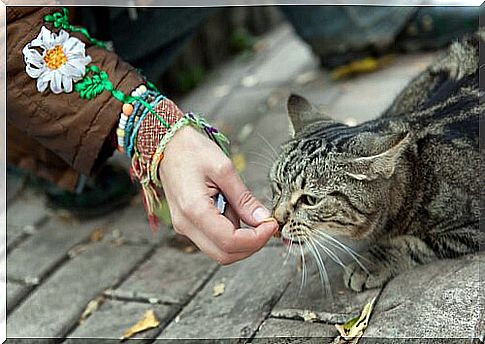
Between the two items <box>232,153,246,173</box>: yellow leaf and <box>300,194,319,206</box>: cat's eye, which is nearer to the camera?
<box>300,194,319,206</box>: cat's eye

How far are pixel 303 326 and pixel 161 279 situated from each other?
506 mm

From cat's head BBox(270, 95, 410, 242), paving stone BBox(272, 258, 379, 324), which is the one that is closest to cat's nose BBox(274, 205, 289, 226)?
cat's head BBox(270, 95, 410, 242)

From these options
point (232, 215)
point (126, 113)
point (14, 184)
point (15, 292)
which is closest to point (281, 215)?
point (232, 215)

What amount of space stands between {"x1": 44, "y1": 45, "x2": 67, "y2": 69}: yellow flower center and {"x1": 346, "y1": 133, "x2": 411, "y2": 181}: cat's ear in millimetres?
633

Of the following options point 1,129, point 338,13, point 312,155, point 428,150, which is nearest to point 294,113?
point 312,155

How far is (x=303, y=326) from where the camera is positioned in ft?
5.59

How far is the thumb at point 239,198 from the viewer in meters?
1.50

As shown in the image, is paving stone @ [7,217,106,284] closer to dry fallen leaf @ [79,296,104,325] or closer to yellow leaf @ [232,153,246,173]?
dry fallen leaf @ [79,296,104,325]

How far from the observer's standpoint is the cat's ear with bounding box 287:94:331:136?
1.87 meters

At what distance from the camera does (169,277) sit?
2.08 m

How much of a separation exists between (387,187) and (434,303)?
0.91ft

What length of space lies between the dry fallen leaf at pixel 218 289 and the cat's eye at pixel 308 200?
1.23ft

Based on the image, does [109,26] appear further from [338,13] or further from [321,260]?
[338,13]

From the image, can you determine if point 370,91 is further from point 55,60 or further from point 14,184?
point 55,60
